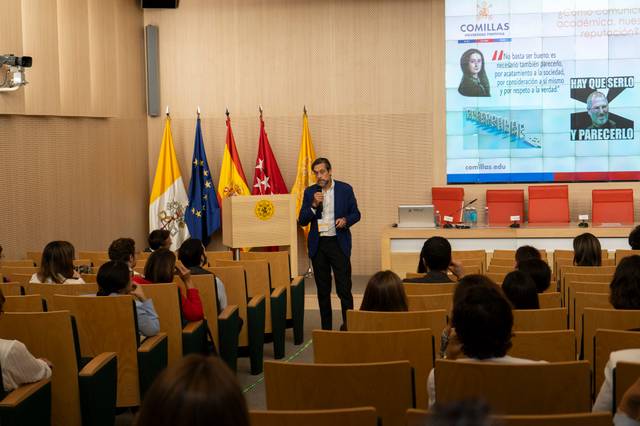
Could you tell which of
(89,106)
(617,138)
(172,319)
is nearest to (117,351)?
(172,319)

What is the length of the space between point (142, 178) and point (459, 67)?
4.79 m

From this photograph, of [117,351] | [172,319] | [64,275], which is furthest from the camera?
[64,275]

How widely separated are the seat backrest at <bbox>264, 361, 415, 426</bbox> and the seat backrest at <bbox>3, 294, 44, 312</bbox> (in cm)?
212

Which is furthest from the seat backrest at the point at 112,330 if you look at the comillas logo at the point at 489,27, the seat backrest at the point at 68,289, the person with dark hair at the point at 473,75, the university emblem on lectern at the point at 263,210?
the comillas logo at the point at 489,27

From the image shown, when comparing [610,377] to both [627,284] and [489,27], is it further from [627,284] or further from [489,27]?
[489,27]

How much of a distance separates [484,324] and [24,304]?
9.09 feet

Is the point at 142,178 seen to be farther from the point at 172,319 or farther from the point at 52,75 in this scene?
the point at 172,319

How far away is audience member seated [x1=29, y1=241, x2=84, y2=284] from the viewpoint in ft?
19.1

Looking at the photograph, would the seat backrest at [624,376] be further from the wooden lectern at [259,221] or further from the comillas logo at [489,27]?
the comillas logo at [489,27]

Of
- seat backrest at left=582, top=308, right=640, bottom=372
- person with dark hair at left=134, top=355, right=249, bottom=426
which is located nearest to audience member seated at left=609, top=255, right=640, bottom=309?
seat backrest at left=582, top=308, right=640, bottom=372

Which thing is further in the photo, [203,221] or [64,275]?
[203,221]

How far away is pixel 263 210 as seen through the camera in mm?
9859

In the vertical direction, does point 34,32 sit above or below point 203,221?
above

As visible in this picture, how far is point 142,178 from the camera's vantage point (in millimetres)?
12977
